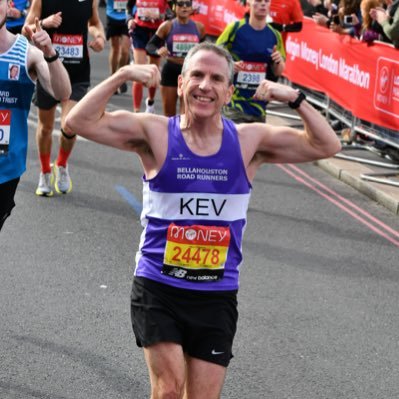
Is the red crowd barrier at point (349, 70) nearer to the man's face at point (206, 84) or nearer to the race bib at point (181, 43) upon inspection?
the race bib at point (181, 43)

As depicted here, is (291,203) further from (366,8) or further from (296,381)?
(296,381)

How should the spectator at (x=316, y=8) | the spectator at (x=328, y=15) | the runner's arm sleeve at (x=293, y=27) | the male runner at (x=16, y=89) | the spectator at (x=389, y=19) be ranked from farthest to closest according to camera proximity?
1. the spectator at (x=316, y=8)
2. the spectator at (x=328, y=15)
3. the runner's arm sleeve at (x=293, y=27)
4. the spectator at (x=389, y=19)
5. the male runner at (x=16, y=89)

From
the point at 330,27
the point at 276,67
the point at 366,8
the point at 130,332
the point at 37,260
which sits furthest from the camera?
the point at 330,27

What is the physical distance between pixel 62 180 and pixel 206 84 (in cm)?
625

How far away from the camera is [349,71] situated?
13250 mm

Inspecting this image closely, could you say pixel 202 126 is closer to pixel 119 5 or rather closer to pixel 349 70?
pixel 349 70

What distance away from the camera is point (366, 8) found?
12.8 meters

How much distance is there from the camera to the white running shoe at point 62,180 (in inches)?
432

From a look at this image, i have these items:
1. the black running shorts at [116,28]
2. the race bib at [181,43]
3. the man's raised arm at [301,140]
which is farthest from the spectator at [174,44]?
the man's raised arm at [301,140]

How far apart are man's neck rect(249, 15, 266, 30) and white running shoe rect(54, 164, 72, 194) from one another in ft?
7.11

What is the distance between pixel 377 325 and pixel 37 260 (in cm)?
262

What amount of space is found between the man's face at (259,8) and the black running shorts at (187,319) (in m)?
5.81

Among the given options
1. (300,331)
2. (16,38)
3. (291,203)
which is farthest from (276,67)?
(16,38)

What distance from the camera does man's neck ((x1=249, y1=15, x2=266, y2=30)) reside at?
10.6m
